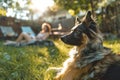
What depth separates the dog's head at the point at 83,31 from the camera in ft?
12.6

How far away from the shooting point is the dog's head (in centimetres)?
384

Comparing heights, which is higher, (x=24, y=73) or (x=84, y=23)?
(x=84, y=23)

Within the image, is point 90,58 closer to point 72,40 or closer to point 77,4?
point 72,40

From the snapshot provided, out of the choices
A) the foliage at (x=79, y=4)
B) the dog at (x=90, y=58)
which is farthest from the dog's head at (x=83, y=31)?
the foliage at (x=79, y=4)

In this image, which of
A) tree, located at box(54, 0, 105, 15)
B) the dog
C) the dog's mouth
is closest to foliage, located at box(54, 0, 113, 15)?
tree, located at box(54, 0, 105, 15)

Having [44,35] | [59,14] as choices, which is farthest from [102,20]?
[59,14]

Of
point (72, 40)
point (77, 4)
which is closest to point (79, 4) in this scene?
point (77, 4)

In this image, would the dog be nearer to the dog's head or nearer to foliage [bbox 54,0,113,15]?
the dog's head

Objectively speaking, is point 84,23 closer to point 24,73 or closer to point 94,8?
point 24,73

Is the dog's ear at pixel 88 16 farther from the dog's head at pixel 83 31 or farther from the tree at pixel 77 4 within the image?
→ the tree at pixel 77 4

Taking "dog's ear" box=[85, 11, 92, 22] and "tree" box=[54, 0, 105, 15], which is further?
"tree" box=[54, 0, 105, 15]

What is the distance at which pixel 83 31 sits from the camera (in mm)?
3879

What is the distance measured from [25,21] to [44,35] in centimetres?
907

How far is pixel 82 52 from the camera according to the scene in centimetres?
390
